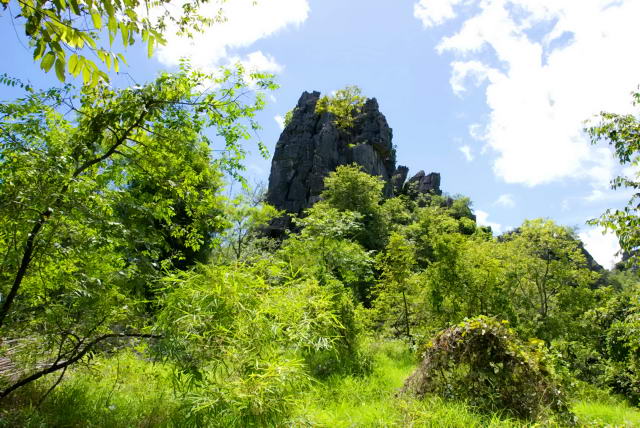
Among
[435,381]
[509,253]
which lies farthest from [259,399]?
[509,253]

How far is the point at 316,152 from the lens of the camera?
3978cm

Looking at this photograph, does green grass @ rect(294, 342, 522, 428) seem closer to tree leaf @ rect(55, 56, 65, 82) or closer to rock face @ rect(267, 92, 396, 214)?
tree leaf @ rect(55, 56, 65, 82)

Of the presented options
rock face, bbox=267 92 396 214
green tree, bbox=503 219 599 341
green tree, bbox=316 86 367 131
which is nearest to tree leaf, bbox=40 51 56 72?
green tree, bbox=503 219 599 341

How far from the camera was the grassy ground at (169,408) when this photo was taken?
4242mm

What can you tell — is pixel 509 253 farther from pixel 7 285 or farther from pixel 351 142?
pixel 351 142

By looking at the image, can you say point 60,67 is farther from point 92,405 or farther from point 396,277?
point 396,277

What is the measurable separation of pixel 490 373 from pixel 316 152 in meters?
35.6

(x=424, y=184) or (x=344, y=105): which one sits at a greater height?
(x=344, y=105)

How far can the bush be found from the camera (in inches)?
200

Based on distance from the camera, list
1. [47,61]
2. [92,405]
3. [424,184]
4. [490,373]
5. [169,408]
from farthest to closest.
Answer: [424,184] → [490,373] → [92,405] → [169,408] → [47,61]

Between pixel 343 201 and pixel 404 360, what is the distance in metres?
19.7

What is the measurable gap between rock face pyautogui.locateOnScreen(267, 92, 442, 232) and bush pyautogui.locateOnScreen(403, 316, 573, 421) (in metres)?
30.0

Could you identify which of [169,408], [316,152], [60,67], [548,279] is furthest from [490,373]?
[316,152]

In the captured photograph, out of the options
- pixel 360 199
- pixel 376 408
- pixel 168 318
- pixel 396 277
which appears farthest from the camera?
pixel 360 199
